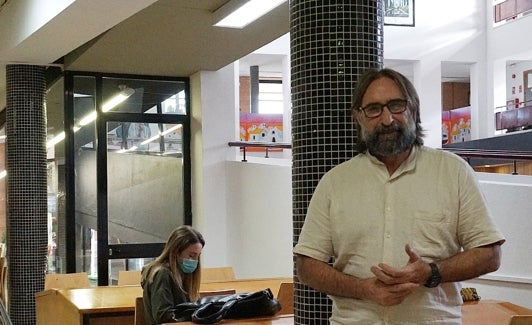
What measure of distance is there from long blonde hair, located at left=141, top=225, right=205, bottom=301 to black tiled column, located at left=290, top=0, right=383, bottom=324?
1.54 metres

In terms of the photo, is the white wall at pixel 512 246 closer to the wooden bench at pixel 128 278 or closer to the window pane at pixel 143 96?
the wooden bench at pixel 128 278

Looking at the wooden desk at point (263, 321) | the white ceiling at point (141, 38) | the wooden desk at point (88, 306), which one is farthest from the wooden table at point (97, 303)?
the white ceiling at point (141, 38)

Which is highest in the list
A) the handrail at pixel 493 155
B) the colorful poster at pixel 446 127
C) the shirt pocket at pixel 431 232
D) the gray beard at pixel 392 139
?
the colorful poster at pixel 446 127

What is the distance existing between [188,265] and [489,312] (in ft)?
6.03

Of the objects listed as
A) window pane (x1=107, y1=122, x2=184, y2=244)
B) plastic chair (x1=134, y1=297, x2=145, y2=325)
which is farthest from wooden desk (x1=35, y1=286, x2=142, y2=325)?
window pane (x1=107, y1=122, x2=184, y2=244)

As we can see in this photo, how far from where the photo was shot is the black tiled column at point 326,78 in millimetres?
3389

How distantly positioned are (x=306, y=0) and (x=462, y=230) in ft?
5.55

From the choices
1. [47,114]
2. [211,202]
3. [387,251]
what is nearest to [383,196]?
[387,251]

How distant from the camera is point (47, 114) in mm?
9945

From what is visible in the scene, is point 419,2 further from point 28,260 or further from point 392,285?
point 392,285

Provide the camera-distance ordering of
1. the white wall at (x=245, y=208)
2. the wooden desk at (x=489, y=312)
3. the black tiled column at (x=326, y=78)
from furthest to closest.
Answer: the white wall at (x=245, y=208) < the wooden desk at (x=489, y=312) < the black tiled column at (x=326, y=78)

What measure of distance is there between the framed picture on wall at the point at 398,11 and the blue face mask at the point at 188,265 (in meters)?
15.5

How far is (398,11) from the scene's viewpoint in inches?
774

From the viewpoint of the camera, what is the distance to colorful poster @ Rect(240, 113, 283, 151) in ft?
75.2
